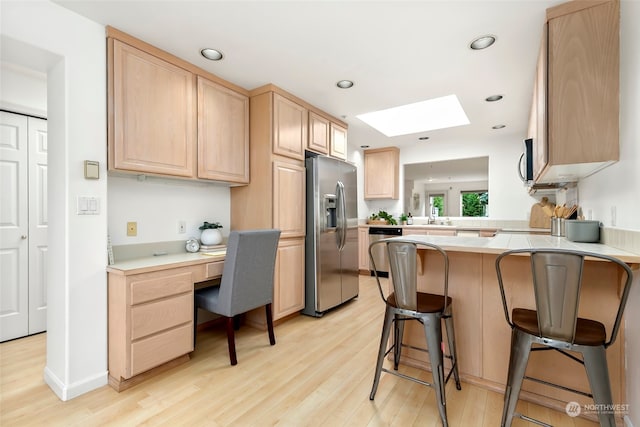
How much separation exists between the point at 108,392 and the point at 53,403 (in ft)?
0.89

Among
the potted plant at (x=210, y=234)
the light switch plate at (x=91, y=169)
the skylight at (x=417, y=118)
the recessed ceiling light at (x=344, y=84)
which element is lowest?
the potted plant at (x=210, y=234)

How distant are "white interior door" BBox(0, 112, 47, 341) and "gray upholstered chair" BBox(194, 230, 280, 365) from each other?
1578 mm

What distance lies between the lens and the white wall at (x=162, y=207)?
2324 mm

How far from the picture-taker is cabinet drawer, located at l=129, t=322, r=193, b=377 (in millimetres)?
1897

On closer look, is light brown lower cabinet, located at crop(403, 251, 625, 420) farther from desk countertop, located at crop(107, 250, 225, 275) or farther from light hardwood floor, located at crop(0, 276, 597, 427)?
desk countertop, located at crop(107, 250, 225, 275)

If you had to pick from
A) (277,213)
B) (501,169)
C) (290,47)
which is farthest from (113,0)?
(501,169)

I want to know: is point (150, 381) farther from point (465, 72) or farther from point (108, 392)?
point (465, 72)

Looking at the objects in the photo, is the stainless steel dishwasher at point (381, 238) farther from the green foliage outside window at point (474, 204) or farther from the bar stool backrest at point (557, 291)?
the bar stool backrest at point (557, 291)

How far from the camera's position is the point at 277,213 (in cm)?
291

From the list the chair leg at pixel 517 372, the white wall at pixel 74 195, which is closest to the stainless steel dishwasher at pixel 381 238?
the chair leg at pixel 517 372

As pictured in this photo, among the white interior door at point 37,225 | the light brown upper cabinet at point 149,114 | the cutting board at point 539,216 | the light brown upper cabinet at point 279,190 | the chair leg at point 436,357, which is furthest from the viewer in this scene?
the cutting board at point 539,216

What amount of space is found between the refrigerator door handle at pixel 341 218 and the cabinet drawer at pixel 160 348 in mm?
1833

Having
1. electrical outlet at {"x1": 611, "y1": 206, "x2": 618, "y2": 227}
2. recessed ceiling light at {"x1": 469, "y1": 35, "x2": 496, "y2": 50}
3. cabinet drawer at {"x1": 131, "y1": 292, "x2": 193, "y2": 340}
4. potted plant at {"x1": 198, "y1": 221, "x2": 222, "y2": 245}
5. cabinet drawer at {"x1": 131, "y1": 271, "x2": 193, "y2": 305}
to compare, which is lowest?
cabinet drawer at {"x1": 131, "y1": 292, "x2": 193, "y2": 340}

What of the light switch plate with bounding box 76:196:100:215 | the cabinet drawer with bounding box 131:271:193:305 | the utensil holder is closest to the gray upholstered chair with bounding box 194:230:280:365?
the cabinet drawer with bounding box 131:271:193:305
